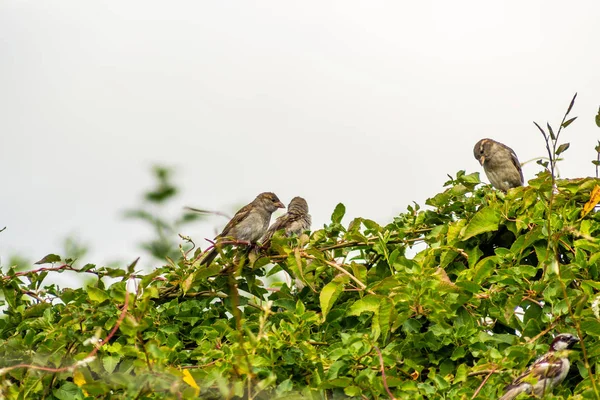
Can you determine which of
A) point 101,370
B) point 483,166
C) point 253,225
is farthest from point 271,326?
point 483,166

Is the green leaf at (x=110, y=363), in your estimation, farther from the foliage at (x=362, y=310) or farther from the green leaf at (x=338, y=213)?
the green leaf at (x=338, y=213)

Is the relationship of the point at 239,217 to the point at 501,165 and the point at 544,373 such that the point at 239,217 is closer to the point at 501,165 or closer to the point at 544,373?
the point at 501,165

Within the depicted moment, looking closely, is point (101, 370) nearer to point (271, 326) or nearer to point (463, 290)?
point (271, 326)

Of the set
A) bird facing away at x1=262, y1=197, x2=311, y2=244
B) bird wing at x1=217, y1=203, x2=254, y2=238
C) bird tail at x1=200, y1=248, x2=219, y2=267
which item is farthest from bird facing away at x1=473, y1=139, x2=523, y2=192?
bird tail at x1=200, y1=248, x2=219, y2=267

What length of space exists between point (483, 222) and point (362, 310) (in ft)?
2.74

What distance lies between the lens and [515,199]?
4.52 metres

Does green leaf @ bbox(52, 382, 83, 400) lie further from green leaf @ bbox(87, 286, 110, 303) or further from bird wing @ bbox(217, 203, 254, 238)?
bird wing @ bbox(217, 203, 254, 238)

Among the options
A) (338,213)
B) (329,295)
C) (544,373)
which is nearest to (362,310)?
(329,295)

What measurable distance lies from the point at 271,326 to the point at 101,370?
81 cm

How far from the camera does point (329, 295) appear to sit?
417 centimetres

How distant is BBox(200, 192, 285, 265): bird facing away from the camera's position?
26.2ft

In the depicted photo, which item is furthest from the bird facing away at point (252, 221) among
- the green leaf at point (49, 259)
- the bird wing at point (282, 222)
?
the green leaf at point (49, 259)

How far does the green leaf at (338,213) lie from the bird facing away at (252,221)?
3120mm

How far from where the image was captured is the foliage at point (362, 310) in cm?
364
